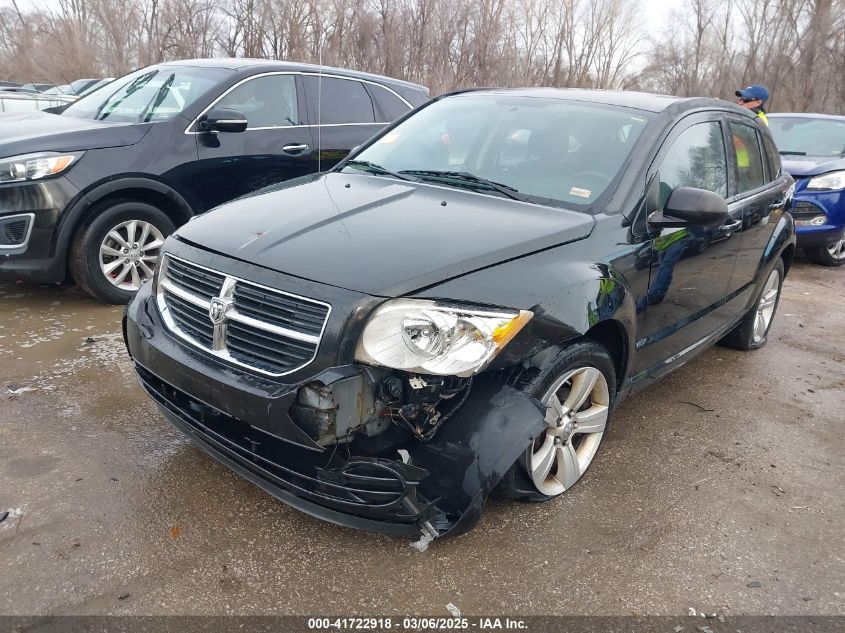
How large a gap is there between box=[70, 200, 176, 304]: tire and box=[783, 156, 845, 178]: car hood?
6752 millimetres

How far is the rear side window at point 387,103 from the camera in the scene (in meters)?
6.31

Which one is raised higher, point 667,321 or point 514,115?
point 514,115

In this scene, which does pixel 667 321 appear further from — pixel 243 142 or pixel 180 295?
pixel 243 142

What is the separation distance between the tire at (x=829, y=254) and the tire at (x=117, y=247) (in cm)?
724

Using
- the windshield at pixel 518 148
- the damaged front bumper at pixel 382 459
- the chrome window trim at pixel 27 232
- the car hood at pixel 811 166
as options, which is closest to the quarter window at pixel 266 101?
the chrome window trim at pixel 27 232

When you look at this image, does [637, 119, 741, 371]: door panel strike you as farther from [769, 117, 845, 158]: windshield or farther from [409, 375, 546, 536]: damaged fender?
[769, 117, 845, 158]: windshield

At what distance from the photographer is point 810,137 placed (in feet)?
29.2

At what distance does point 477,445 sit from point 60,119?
4.57 meters

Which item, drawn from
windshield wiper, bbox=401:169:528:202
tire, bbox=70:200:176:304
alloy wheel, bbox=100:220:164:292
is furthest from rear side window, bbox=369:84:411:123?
windshield wiper, bbox=401:169:528:202

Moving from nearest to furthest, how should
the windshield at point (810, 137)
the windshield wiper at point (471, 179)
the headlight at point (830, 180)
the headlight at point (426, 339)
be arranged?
the headlight at point (426, 339)
the windshield wiper at point (471, 179)
the headlight at point (830, 180)
the windshield at point (810, 137)

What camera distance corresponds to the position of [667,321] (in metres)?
3.35

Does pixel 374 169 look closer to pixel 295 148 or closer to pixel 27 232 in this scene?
pixel 295 148

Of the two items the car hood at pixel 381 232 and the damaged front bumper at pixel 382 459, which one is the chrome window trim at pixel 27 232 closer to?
the car hood at pixel 381 232

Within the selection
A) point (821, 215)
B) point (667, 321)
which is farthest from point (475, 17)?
point (667, 321)
